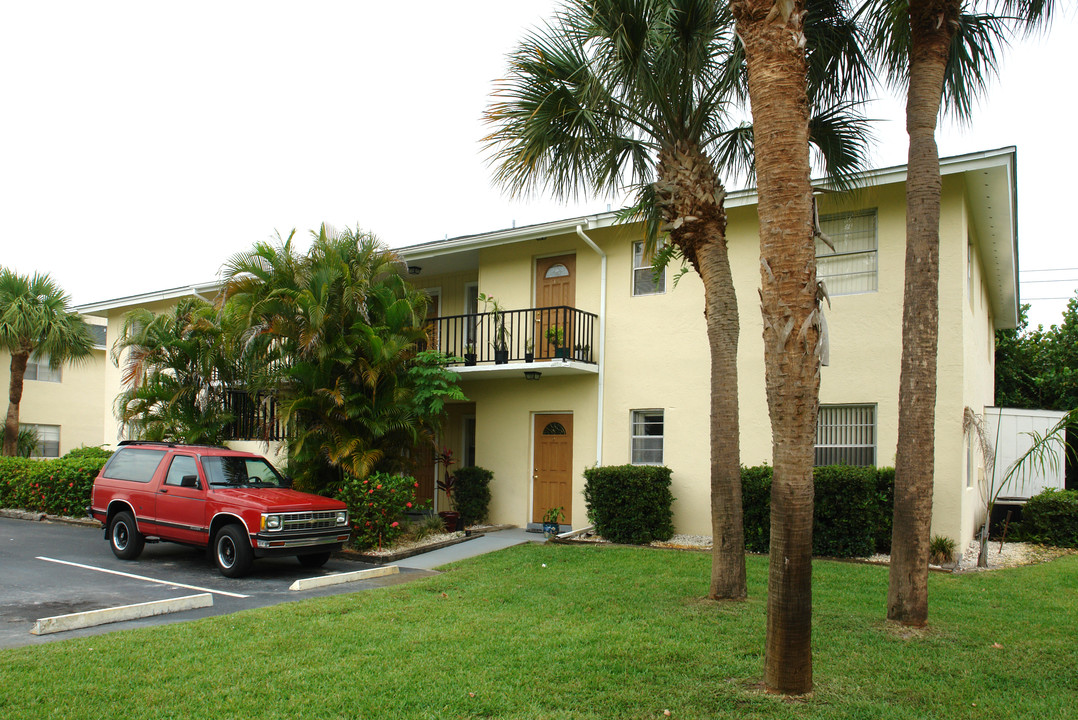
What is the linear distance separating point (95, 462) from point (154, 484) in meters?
6.99

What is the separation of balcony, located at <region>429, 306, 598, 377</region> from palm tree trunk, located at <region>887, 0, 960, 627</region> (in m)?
7.46

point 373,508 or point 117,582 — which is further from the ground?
point 373,508

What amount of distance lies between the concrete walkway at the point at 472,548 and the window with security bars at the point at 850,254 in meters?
6.87

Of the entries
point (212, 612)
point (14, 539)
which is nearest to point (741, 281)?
point (212, 612)

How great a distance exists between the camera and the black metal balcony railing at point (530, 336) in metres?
15.1

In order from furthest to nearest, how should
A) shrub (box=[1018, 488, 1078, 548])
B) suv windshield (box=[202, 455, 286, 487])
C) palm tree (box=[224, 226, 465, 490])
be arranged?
1. shrub (box=[1018, 488, 1078, 548])
2. palm tree (box=[224, 226, 465, 490])
3. suv windshield (box=[202, 455, 286, 487])

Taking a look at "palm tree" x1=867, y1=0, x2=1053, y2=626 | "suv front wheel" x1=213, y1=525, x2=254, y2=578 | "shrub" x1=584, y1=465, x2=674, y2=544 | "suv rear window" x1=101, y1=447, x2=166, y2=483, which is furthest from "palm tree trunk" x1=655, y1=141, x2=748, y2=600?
"suv rear window" x1=101, y1=447, x2=166, y2=483

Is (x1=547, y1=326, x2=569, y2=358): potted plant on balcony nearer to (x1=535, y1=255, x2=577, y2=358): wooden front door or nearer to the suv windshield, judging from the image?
(x1=535, y1=255, x2=577, y2=358): wooden front door

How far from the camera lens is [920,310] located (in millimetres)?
7680

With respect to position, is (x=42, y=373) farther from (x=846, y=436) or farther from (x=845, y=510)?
(x=845, y=510)

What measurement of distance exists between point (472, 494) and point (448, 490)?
0.60 m

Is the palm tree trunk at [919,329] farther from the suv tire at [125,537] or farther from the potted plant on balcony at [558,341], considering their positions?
the suv tire at [125,537]

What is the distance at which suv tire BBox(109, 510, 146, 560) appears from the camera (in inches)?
475

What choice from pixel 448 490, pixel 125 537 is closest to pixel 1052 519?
pixel 448 490
